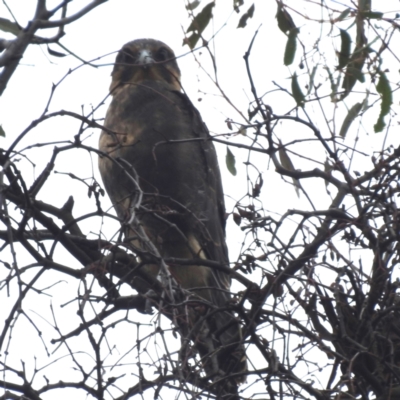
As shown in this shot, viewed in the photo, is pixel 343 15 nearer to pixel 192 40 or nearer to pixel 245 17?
pixel 245 17

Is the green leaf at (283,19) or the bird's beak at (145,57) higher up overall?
the bird's beak at (145,57)

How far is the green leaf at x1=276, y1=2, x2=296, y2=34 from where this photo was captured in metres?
3.14

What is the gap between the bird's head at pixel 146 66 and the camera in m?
5.36

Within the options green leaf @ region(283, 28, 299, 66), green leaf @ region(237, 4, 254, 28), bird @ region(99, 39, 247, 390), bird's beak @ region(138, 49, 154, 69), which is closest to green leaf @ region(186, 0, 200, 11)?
green leaf @ region(237, 4, 254, 28)

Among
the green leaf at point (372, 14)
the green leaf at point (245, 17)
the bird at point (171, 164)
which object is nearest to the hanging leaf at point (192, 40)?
the green leaf at point (245, 17)

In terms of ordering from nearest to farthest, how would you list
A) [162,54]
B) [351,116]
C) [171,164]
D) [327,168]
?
1. [327,168]
2. [351,116]
3. [171,164]
4. [162,54]

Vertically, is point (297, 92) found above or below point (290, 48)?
below

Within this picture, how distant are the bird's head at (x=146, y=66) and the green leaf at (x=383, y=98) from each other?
2.69 m

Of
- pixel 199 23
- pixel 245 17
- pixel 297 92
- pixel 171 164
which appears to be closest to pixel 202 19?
pixel 199 23

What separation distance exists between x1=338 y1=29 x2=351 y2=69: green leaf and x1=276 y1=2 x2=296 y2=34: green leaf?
28 centimetres

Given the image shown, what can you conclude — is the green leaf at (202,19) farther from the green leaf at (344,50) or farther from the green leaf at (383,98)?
the green leaf at (383,98)

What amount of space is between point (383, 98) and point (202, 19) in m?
0.88

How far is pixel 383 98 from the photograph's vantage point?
111 inches

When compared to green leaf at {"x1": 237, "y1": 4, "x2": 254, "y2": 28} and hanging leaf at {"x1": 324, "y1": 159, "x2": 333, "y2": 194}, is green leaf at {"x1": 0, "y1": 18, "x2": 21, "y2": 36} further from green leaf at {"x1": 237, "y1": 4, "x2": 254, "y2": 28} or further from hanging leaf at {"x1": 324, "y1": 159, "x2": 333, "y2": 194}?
hanging leaf at {"x1": 324, "y1": 159, "x2": 333, "y2": 194}
